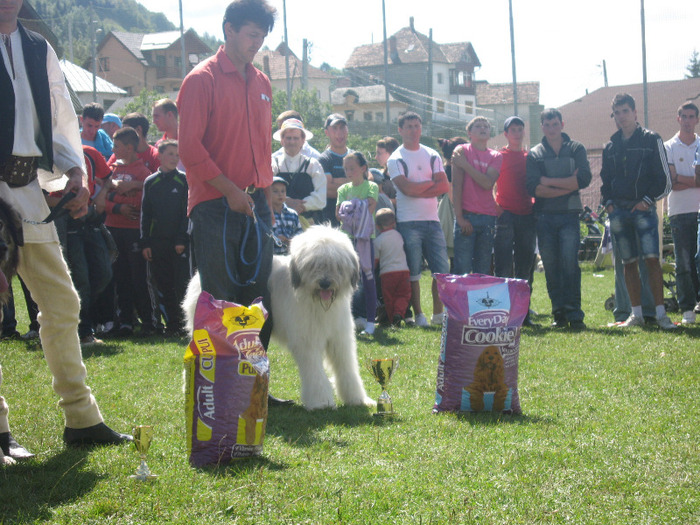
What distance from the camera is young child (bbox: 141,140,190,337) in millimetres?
7898

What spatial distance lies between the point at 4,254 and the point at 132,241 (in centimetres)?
514

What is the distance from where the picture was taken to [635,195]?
805 centimetres

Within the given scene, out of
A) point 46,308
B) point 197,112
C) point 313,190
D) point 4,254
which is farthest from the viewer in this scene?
point 313,190

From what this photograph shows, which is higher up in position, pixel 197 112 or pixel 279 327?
pixel 197 112

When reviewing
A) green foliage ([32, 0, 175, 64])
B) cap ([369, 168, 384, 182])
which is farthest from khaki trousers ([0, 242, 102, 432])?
green foliage ([32, 0, 175, 64])

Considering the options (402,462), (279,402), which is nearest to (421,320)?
(279,402)

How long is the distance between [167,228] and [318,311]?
3707mm

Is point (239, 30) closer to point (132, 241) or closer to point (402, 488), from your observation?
point (402, 488)

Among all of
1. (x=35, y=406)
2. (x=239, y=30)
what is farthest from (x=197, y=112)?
(x=35, y=406)

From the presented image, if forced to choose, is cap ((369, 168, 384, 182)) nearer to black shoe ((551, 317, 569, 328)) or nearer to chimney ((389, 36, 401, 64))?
black shoe ((551, 317, 569, 328))

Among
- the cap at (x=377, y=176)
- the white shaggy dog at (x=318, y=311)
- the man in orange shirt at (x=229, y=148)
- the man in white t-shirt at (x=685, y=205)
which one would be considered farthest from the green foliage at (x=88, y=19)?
the white shaggy dog at (x=318, y=311)

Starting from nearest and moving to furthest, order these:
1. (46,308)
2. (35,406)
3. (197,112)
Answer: (46,308) < (197,112) < (35,406)

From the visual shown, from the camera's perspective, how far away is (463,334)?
14.6 ft

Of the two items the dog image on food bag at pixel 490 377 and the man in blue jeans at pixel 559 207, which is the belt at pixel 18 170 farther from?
the man in blue jeans at pixel 559 207
